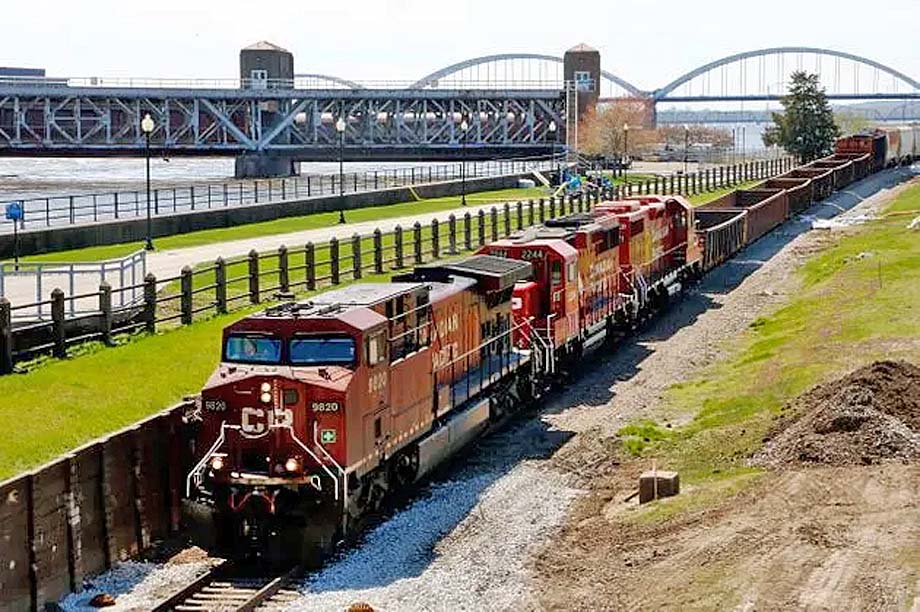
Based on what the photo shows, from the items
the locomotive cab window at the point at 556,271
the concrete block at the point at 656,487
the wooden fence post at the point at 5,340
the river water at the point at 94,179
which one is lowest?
the concrete block at the point at 656,487

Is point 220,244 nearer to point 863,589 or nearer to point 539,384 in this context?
point 539,384

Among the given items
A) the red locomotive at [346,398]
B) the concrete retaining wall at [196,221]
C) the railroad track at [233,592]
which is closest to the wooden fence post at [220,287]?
the red locomotive at [346,398]

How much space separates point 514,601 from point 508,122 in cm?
14020

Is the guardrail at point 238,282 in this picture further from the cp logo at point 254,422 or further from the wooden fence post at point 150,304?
the cp logo at point 254,422

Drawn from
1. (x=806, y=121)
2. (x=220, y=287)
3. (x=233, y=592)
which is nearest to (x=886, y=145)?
(x=806, y=121)

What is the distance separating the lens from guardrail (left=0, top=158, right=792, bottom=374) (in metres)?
27.4

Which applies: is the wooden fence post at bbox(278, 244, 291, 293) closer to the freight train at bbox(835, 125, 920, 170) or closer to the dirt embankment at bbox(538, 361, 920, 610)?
the dirt embankment at bbox(538, 361, 920, 610)

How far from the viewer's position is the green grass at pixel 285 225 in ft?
149

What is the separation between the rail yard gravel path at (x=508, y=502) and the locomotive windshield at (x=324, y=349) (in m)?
2.82

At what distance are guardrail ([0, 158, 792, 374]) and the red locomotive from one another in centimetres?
218

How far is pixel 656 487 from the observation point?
22.8m

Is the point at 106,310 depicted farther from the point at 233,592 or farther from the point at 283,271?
the point at 233,592

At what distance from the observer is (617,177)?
350ft

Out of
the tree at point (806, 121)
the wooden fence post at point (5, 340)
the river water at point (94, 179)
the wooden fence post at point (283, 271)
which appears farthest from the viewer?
the tree at point (806, 121)
